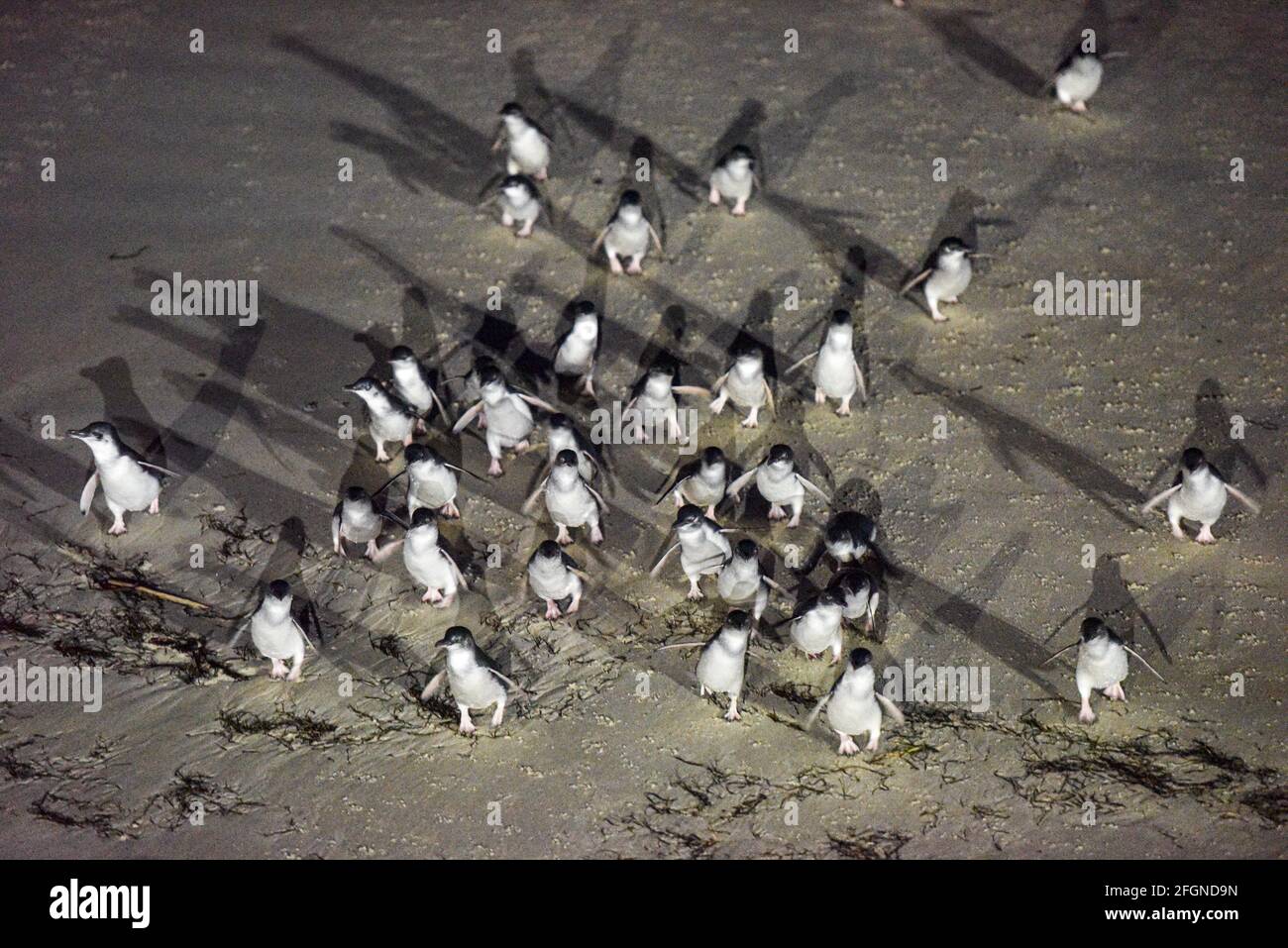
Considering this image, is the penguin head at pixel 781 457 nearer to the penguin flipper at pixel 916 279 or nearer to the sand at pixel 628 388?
the sand at pixel 628 388

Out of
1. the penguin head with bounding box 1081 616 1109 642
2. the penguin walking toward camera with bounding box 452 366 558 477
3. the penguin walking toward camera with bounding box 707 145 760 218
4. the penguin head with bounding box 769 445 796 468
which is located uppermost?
the penguin walking toward camera with bounding box 707 145 760 218

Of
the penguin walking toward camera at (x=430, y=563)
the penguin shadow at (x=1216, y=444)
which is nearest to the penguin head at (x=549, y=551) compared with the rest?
the penguin walking toward camera at (x=430, y=563)

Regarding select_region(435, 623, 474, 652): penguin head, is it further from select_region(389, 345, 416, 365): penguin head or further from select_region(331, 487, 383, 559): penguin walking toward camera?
select_region(389, 345, 416, 365): penguin head

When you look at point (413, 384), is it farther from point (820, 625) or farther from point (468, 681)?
point (820, 625)

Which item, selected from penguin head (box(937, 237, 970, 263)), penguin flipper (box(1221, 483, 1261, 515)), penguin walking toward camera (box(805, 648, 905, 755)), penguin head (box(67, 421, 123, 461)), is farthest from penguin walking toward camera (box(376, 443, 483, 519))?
penguin flipper (box(1221, 483, 1261, 515))

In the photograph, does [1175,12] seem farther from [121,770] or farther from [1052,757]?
[121,770]
